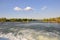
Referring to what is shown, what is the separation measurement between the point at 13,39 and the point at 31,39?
1.64 feet

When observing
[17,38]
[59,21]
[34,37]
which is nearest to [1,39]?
[17,38]

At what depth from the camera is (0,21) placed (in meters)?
7.99

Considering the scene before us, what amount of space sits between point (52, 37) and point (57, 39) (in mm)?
196

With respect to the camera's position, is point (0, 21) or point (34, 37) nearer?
point (34, 37)

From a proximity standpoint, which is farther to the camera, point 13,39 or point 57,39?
point 13,39

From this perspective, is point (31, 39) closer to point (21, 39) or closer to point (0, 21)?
point (21, 39)

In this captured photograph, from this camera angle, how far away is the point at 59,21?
7.33 meters

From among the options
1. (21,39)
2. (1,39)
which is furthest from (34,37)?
(1,39)

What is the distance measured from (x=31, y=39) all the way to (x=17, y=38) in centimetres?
44

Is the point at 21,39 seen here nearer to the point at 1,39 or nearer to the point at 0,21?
the point at 1,39

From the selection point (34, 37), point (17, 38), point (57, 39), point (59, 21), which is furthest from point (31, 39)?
point (59, 21)

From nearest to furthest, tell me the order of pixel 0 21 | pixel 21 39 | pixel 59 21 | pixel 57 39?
pixel 57 39 → pixel 21 39 → pixel 59 21 → pixel 0 21

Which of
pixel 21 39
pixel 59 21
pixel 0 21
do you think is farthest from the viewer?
pixel 0 21

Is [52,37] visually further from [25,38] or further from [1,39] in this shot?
[1,39]
